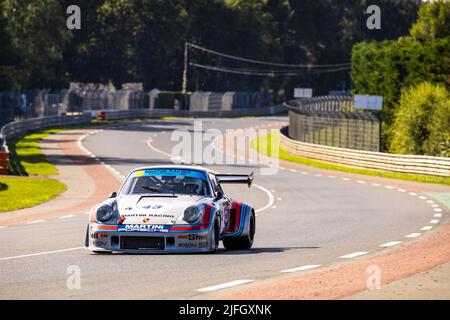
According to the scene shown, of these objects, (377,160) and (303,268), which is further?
(377,160)

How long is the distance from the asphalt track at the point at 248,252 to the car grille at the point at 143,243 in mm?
157

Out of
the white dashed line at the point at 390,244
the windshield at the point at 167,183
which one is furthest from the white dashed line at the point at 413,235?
the windshield at the point at 167,183

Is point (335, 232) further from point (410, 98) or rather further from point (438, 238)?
point (410, 98)

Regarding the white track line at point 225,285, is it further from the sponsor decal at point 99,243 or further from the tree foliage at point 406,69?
the tree foliage at point 406,69

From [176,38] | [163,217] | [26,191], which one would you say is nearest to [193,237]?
[163,217]

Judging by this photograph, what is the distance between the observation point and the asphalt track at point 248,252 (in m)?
12.4

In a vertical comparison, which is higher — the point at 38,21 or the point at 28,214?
the point at 38,21

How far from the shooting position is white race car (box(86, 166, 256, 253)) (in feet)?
52.9

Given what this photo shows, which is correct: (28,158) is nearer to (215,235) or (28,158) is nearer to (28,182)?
(28,182)

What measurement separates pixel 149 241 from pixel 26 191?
2106 cm

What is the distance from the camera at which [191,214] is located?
1625 centimetres

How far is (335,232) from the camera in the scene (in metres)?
22.4
